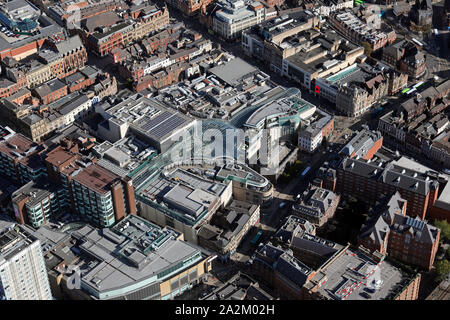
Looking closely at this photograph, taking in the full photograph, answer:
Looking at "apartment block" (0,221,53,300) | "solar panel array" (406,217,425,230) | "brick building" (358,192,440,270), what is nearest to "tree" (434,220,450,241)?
"brick building" (358,192,440,270)

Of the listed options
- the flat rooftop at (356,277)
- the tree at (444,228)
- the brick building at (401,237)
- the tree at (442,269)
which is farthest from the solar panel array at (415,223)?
the flat rooftop at (356,277)

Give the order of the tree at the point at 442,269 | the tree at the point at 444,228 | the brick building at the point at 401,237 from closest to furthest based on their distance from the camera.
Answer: the tree at the point at 442,269, the brick building at the point at 401,237, the tree at the point at 444,228

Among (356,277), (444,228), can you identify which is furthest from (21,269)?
(444,228)

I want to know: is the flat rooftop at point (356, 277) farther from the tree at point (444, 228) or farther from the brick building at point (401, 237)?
the tree at point (444, 228)

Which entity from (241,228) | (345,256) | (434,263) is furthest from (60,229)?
(434,263)

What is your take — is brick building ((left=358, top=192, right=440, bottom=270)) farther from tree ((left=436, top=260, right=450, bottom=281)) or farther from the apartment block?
the apartment block

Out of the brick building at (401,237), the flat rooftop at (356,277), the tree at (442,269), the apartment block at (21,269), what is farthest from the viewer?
the brick building at (401,237)
